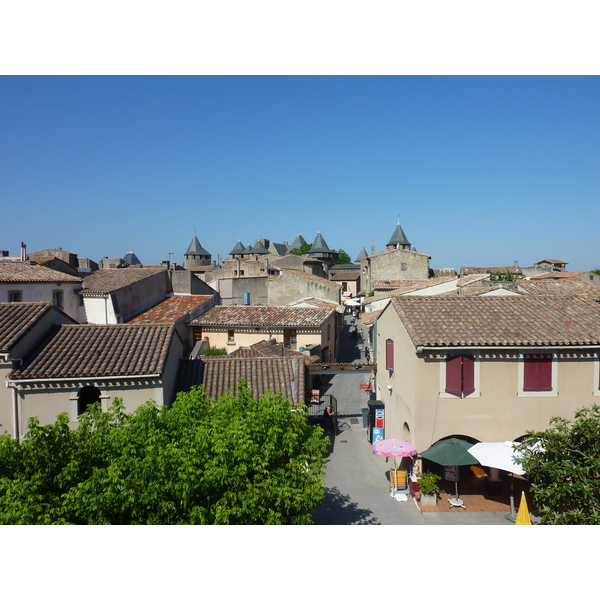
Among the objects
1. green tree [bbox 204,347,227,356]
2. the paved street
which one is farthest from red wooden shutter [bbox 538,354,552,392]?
green tree [bbox 204,347,227,356]

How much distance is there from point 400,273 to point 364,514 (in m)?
43.9

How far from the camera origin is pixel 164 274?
105 ft

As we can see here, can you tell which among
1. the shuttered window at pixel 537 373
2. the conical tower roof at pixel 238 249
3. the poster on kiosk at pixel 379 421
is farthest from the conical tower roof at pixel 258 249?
the shuttered window at pixel 537 373

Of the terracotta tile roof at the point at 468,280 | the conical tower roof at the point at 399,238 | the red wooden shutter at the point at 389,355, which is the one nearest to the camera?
Result: the red wooden shutter at the point at 389,355

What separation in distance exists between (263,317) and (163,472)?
64.4 feet

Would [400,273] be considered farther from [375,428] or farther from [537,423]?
[537,423]

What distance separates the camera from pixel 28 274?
25.8 m

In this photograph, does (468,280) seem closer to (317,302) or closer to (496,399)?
(317,302)

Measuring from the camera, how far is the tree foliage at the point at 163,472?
6.71 m

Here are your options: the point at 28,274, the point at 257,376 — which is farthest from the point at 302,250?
the point at 257,376

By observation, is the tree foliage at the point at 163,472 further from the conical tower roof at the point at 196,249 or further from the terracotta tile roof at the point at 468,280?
the conical tower roof at the point at 196,249

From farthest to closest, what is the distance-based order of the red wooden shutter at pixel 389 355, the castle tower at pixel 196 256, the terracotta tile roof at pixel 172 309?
the castle tower at pixel 196 256 < the terracotta tile roof at pixel 172 309 < the red wooden shutter at pixel 389 355

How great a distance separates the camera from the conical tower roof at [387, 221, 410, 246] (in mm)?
68250

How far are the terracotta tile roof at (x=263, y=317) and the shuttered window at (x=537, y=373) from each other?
1354cm
